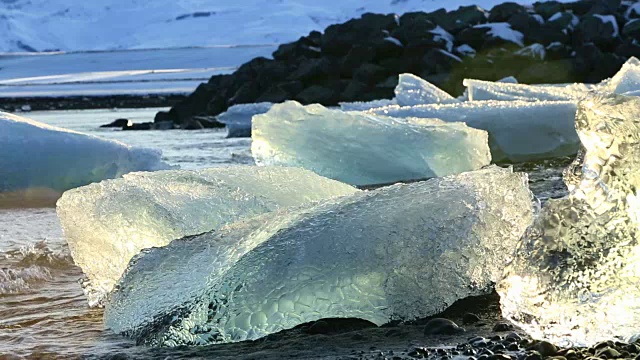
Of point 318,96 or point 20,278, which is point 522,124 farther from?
point 318,96

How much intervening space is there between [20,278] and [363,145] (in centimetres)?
253

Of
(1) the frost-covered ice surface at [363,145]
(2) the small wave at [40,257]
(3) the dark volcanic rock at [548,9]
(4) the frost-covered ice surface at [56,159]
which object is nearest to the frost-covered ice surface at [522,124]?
(1) the frost-covered ice surface at [363,145]

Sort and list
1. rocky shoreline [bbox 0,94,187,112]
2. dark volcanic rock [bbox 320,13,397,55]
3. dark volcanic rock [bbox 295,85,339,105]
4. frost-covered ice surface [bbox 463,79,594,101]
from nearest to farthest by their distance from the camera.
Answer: frost-covered ice surface [bbox 463,79,594,101] → dark volcanic rock [bbox 295,85,339,105] → dark volcanic rock [bbox 320,13,397,55] → rocky shoreline [bbox 0,94,187,112]

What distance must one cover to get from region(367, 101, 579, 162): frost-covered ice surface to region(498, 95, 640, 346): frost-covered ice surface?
12.8 feet

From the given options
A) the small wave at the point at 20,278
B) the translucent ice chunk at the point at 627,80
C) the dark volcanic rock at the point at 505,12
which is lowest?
the dark volcanic rock at the point at 505,12

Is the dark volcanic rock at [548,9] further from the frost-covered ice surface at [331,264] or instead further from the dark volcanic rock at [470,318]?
the dark volcanic rock at [470,318]

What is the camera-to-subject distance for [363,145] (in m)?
4.96

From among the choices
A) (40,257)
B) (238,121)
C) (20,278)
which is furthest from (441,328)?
(238,121)

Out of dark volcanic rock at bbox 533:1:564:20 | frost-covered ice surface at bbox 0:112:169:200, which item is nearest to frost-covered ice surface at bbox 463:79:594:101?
frost-covered ice surface at bbox 0:112:169:200

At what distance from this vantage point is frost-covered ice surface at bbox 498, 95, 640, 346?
171 centimetres

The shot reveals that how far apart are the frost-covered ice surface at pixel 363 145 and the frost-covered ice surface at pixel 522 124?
748 mm

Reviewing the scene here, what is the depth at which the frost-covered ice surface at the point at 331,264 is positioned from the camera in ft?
6.30

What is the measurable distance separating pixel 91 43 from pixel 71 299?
11010 cm

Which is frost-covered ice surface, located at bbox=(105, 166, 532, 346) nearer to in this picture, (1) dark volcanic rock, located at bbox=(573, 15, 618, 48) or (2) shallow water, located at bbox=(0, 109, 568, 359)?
(2) shallow water, located at bbox=(0, 109, 568, 359)
